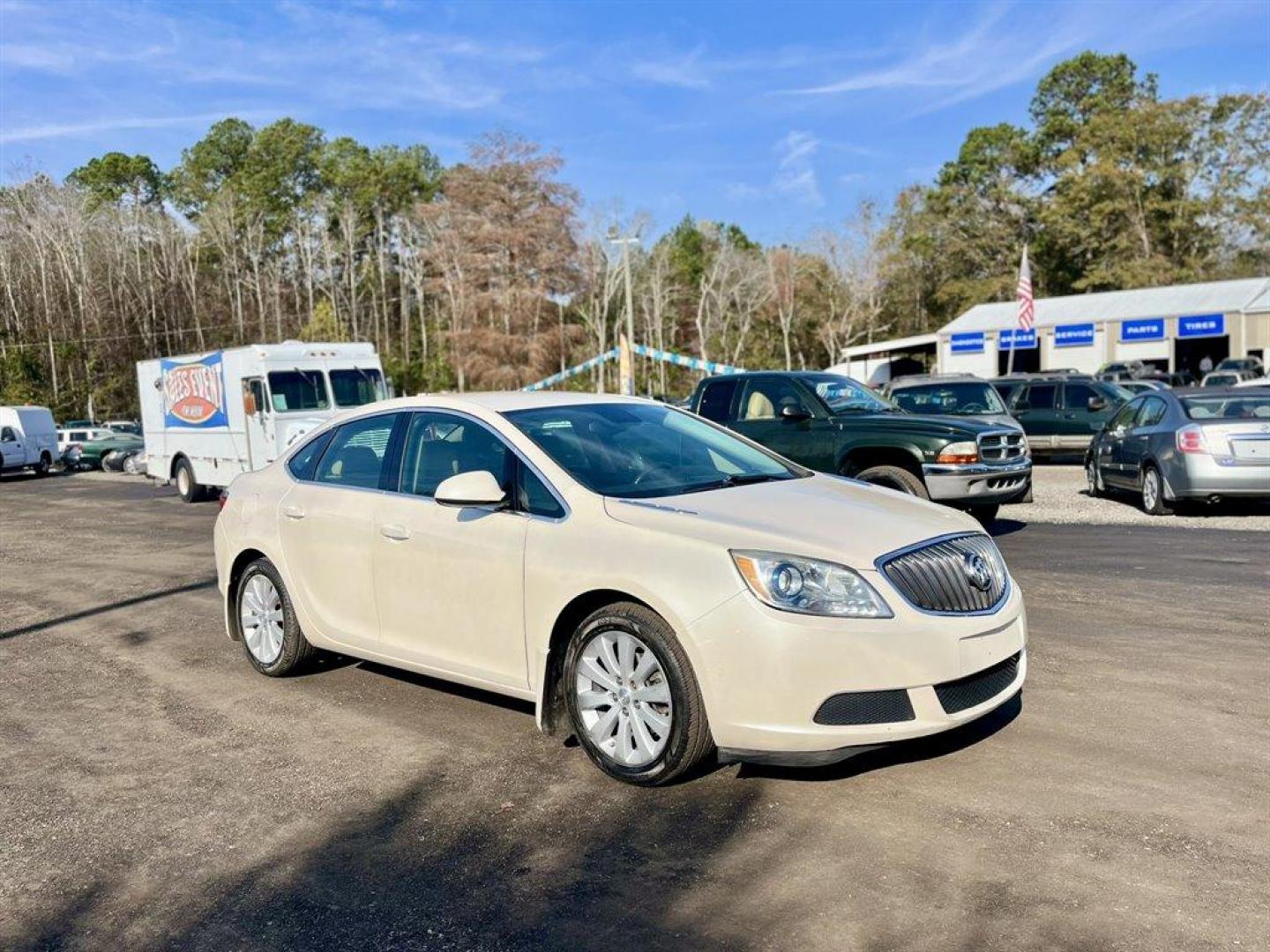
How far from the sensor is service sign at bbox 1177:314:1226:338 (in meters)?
43.9

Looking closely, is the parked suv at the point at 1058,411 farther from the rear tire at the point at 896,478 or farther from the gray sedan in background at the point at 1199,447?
the rear tire at the point at 896,478

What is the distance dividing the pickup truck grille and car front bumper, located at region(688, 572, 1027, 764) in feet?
23.3

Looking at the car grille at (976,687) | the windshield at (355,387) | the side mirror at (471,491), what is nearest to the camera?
the car grille at (976,687)

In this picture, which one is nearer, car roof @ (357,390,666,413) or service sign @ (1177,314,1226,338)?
car roof @ (357,390,666,413)

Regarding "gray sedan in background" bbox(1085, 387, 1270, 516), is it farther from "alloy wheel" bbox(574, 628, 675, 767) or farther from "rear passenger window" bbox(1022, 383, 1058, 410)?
"alloy wheel" bbox(574, 628, 675, 767)

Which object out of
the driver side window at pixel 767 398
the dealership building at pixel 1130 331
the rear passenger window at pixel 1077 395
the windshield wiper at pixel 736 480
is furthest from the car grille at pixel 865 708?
the dealership building at pixel 1130 331

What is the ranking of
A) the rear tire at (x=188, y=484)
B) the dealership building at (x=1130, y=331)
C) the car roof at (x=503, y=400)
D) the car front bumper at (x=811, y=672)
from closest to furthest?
the car front bumper at (x=811, y=672), the car roof at (x=503, y=400), the rear tire at (x=188, y=484), the dealership building at (x=1130, y=331)

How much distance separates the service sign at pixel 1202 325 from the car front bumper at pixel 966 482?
127 feet

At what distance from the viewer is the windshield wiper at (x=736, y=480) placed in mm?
5109

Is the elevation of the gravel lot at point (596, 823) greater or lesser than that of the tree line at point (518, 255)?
lesser

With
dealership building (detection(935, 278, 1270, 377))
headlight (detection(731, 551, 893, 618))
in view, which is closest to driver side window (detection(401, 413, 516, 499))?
headlight (detection(731, 551, 893, 618))

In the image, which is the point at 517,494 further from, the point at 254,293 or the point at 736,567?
the point at 254,293

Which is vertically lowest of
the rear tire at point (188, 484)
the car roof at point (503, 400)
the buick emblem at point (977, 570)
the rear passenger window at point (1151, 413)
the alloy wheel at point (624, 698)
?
the rear tire at point (188, 484)

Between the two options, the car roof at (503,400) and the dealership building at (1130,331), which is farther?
the dealership building at (1130,331)
